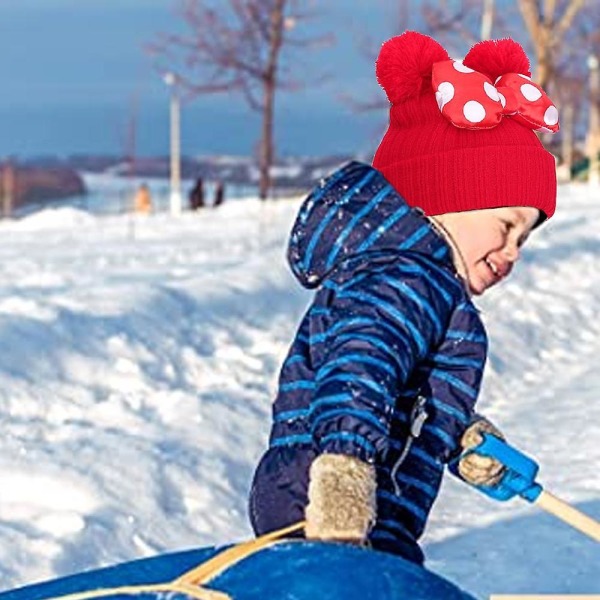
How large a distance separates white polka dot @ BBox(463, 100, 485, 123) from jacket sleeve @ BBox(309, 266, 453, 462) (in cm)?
42

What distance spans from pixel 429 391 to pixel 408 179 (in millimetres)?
511

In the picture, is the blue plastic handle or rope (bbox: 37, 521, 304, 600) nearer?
rope (bbox: 37, 521, 304, 600)

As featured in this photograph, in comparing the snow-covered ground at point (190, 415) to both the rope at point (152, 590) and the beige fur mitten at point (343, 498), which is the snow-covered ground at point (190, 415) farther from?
the beige fur mitten at point (343, 498)

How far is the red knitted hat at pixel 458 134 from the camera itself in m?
3.54

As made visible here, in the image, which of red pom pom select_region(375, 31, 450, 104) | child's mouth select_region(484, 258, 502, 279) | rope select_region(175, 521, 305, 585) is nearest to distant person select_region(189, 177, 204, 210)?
red pom pom select_region(375, 31, 450, 104)

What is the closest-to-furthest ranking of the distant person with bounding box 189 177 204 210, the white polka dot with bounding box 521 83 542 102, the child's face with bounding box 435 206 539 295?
the child's face with bounding box 435 206 539 295 < the white polka dot with bounding box 521 83 542 102 < the distant person with bounding box 189 177 204 210

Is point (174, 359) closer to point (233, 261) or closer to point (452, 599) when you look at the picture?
point (452, 599)

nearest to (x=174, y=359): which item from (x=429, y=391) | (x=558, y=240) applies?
(x=429, y=391)

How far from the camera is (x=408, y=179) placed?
3.64 m

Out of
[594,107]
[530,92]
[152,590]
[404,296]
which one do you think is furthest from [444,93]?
[594,107]

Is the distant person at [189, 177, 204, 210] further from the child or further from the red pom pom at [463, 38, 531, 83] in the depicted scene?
the child

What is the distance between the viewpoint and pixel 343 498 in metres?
2.92

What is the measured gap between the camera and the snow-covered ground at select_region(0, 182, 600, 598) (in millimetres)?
5676

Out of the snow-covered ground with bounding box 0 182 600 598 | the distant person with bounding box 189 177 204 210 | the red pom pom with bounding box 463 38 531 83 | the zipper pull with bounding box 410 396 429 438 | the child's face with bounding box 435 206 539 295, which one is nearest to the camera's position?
the zipper pull with bounding box 410 396 429 438
